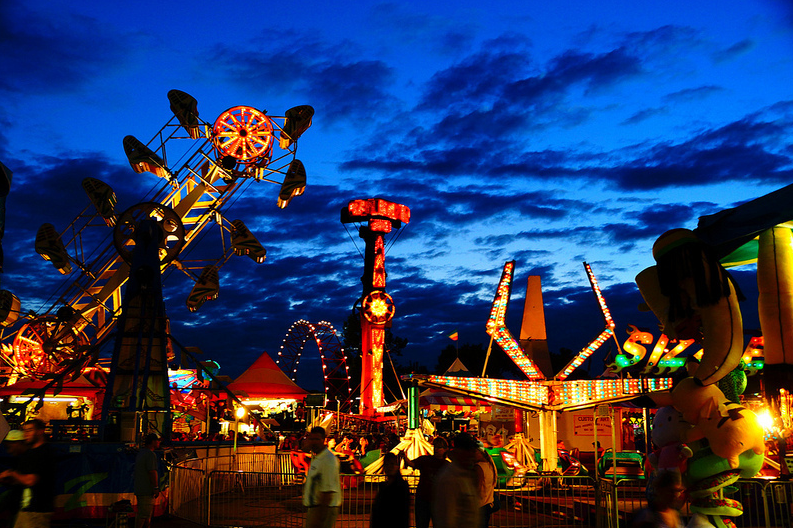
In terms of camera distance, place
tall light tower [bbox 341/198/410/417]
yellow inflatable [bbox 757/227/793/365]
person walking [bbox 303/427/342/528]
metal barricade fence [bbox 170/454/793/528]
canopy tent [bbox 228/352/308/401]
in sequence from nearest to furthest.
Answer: person walking [bbox 303/427/342/528] < yellow inflatable [bbox 757/227/793/365] < metal barricade fence [bbox 170/454/793/528] < canopy tent [bbox 228/352/308/401] < tall light tower [bbox 341/198/410/417]

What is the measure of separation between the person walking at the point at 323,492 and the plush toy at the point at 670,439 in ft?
11.8

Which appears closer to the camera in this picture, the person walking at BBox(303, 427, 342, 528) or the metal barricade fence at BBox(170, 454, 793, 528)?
the person walking at BBox(303, 427, 342, 528)

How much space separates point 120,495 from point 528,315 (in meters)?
17.6

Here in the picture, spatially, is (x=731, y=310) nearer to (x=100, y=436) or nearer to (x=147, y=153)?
(x=100, y=436)

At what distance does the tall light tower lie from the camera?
44.0 metres

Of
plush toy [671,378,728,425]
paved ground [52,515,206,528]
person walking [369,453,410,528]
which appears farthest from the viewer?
paved ground [52,515,206,528]

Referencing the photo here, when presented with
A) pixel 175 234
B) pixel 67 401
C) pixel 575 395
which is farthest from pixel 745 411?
pixel 67 401

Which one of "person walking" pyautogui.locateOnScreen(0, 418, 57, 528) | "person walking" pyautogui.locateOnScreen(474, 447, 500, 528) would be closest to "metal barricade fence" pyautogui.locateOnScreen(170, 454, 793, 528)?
"person walking" pyautogui.locateOnScreen(474, 447, 500, 528)

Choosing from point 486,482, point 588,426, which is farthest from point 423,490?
point 588,426

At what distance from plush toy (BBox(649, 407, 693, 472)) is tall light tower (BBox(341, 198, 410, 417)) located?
3412cm

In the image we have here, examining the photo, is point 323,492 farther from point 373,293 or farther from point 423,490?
point 373,293

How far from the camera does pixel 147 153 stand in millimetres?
23953

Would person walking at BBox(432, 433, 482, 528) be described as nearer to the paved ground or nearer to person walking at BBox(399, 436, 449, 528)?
person walking at BBox(399, 436, 449, 528)

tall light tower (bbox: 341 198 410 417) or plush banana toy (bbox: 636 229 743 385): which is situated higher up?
tall light tower (bbox: 341 198 410 417)
